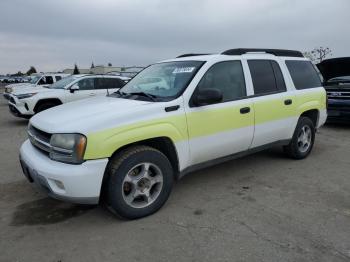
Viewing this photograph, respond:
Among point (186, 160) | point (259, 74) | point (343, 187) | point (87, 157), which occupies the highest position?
point (259, 74)

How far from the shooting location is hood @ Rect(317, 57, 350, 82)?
881 cm

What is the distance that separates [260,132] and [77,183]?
274cm

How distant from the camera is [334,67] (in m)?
9.20

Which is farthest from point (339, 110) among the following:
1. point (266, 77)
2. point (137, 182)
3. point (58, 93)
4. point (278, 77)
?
point (58, 93)

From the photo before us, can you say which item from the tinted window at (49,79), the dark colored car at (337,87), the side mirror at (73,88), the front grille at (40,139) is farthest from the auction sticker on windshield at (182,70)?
the tinted window at (49,79)

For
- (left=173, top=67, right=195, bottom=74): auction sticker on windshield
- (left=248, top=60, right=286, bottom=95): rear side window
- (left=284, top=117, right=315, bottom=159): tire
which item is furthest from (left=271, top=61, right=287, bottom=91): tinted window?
(left=173, top=67, right=195, bottom=74): auction sticker on windshield

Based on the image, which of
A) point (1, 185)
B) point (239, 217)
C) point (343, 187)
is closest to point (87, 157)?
point (239, 217)

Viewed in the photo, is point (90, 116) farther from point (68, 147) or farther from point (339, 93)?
point (339, 93)

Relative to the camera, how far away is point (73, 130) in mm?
3174

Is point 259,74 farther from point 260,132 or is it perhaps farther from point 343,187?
point 343,187

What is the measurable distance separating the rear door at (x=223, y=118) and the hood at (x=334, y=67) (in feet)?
18.4

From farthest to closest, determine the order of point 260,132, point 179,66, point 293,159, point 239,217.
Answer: point 293,159
point 260,132
point 179,66
point 239,217

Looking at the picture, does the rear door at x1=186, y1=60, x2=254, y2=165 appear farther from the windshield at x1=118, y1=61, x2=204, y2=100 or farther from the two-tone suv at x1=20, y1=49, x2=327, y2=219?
the windshield at x1=118, y1=61, x2=204, y2=100

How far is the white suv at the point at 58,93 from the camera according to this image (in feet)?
33.9
